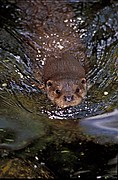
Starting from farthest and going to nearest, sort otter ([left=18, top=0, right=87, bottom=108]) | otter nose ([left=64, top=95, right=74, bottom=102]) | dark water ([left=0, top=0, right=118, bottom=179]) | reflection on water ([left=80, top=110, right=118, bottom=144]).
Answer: otter ([left=18, top=0, right=87, bottom=108])
otter nose ([left=64, top=95, right=74, bottom=102])
reflection on water ([left=80, top=110, right=118, bottom=144])
dark water ([left=0, top=0, right=118, bottom=179])

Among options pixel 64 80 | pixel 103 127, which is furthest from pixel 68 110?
pixel 103 127

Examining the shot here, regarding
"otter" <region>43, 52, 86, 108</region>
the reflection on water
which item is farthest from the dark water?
"otter" <region>43, 52, 86, 108</region>

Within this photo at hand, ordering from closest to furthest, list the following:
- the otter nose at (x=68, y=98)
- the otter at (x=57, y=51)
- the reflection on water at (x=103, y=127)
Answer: the reflection on water at (x=103, y=127), the otter nose at (x=68, y=98), the otter at (x=57, y=51)

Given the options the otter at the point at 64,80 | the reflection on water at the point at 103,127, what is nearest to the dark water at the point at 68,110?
the reflection on water at the point at 103,127

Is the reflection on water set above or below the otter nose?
below

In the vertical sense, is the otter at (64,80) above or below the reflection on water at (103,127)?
above

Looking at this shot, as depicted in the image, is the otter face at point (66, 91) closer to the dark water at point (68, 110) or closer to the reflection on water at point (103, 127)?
the dark water at point (68, 110)

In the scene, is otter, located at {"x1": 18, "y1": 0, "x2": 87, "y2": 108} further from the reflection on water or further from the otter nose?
the reflection on water

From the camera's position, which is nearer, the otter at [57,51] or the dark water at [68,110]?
the dark water at [68,110]
